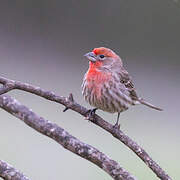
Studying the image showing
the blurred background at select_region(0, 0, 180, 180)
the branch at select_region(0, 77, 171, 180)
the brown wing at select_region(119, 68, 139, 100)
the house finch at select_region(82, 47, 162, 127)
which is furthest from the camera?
the blurred background at select_region(0, 0, 180, 180)

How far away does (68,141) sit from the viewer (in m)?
3.94

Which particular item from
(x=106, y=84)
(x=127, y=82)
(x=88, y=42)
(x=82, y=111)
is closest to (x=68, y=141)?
(x=82, y=111)

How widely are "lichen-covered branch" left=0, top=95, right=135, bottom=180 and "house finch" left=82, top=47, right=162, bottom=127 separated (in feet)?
4.64

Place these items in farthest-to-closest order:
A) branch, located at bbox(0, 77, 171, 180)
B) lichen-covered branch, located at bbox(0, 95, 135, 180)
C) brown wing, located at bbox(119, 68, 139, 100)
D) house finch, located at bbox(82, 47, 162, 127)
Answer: brown wing, located at bbox(119, 68, 139, 100), house finch, located at bbox(82, 47, 162, 127), branch, located at bbox(0, 77, 171, 180), lichen-covered branch, located at bbox(0, 95, 135, 180)

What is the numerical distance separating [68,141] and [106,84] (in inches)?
67.9

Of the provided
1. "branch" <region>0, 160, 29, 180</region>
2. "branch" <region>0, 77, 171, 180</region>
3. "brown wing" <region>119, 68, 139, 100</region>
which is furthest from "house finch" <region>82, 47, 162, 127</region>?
"branch" <region>0, 160, 29, 180</region>

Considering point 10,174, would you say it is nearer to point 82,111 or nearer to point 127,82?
point 82,111

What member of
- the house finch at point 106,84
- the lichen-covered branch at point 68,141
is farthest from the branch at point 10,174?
the house finch at point 106,84

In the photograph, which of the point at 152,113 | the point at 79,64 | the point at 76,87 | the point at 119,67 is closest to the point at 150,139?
the point at 152,113

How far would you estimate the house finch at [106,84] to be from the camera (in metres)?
5.49

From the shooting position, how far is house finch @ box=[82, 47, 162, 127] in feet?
18.0

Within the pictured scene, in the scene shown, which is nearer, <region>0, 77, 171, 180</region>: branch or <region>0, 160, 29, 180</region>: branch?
<region>0, 160, 29, 180</region>: branch

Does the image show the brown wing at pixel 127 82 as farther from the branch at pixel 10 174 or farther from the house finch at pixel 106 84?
the branch at pixel 10 174

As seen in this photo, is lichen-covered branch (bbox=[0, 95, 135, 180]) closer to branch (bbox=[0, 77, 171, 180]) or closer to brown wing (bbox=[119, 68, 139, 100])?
branch (bbox=[0, 77, 171, 180])
